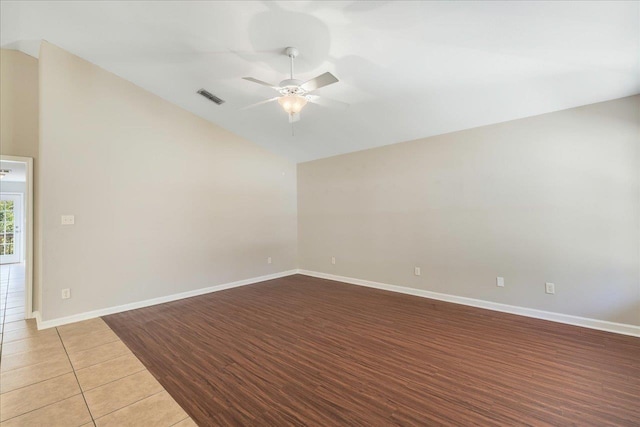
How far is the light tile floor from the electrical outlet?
4.11 meters

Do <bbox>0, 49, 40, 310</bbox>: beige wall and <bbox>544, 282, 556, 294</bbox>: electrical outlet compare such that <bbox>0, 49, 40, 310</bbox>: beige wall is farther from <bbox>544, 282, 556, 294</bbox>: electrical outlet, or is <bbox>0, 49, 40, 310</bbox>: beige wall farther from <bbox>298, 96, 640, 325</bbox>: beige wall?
<bbox>544, 282, 556, 294</bbox>: electrical outlet

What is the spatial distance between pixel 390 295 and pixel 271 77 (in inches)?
150

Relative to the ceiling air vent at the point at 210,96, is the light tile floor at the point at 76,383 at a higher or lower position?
lower

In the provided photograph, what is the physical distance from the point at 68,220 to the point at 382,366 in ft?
13.5

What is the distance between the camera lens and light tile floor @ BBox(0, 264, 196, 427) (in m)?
1.78

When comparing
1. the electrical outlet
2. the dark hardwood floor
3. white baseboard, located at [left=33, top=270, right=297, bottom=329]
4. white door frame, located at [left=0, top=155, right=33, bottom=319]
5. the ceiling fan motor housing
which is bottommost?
the dark hardwood floor

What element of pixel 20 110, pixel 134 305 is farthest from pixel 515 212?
pixel 20 110

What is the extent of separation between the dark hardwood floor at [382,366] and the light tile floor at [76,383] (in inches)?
5.6

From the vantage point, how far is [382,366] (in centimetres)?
237

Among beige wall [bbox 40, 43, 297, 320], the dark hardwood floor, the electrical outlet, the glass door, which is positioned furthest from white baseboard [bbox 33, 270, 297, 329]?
the glass door

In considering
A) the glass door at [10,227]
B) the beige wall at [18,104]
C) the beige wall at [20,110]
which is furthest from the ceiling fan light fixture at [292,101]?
the glass door at [10,227]

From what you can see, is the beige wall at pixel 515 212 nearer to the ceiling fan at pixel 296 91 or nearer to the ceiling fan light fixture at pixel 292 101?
the ceiling fan at pixel 296 91

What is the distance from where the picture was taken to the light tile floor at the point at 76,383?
5.85 feet

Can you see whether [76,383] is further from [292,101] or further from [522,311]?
[522,311]
